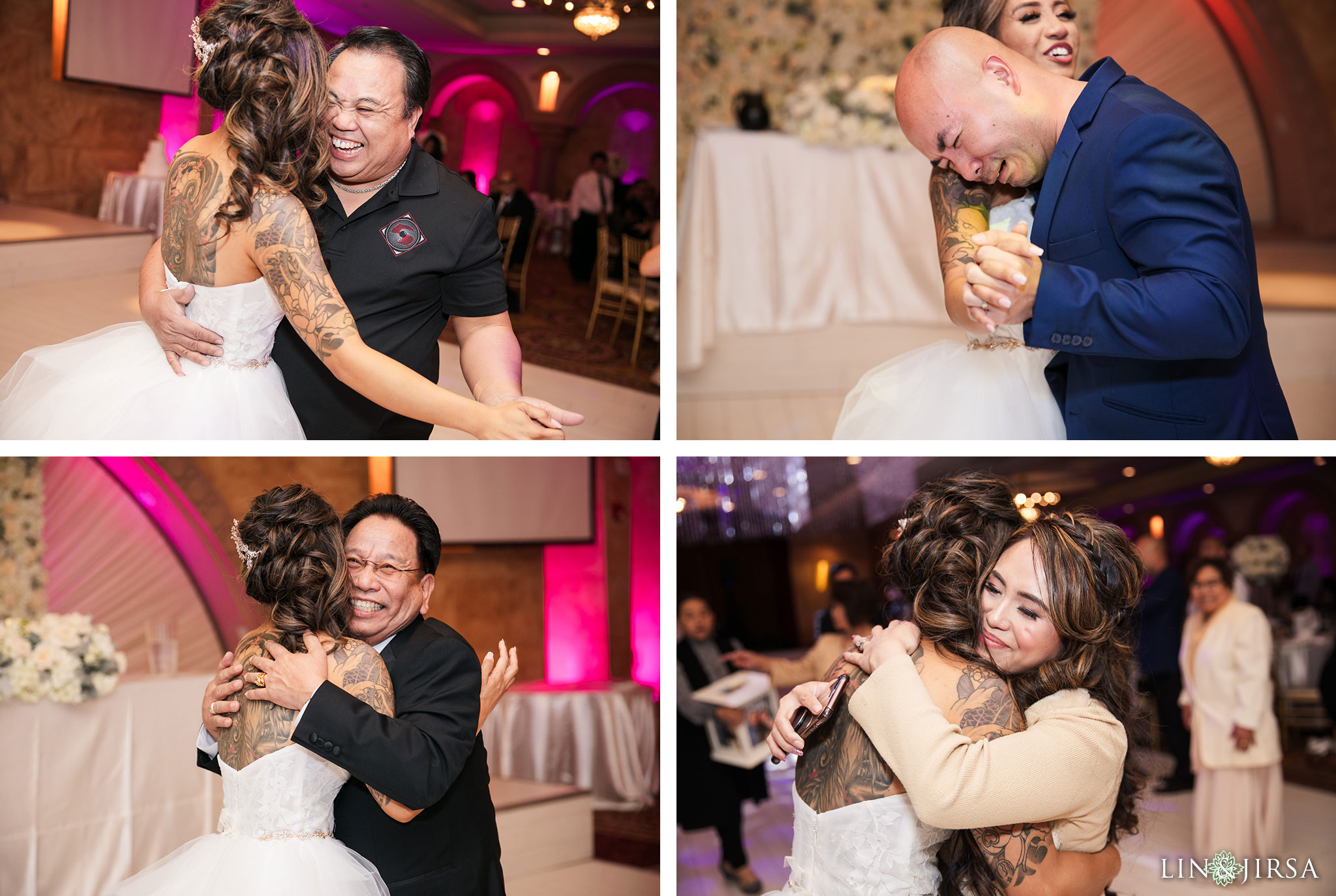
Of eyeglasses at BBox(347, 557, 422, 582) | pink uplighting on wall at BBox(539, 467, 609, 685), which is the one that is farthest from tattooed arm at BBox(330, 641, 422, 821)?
pink uplighting on wall at BBox(539, 467, 609, 685)

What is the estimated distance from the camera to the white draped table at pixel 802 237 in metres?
3.31

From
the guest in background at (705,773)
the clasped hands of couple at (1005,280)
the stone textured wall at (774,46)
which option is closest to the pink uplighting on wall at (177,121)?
the clasped hands of couple at (1005,280)

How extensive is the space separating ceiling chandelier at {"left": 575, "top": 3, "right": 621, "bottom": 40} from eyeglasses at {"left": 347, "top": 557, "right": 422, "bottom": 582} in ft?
3.77

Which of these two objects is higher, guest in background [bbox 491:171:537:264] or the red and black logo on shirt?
guest in background [bbox 491:171:537:264]

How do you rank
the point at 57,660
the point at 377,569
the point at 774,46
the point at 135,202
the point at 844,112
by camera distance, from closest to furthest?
the point at 377,569
the point at 135,202
the point at 57,660
the point at 844,112
the point at 774,46

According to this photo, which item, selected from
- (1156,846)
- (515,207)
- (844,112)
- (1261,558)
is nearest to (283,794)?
(515,207)

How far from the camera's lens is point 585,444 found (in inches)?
74.1

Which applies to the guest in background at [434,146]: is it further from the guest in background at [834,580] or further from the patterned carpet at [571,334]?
the guest in background at [834,580]

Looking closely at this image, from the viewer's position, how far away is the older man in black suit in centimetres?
143

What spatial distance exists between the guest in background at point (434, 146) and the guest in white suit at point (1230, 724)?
4172mm

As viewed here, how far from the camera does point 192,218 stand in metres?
1.52

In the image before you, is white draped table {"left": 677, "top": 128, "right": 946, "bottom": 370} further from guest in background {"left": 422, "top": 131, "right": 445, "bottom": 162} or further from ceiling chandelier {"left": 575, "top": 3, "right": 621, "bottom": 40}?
guest in background {"left": 422, "top": 131, "right": 445, "bottom": 162}

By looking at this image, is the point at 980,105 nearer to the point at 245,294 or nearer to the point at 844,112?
the point at 245,294

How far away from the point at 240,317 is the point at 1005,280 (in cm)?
124
